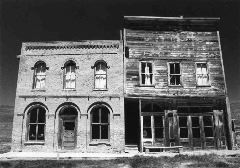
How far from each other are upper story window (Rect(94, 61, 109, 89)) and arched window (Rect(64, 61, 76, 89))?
1605 mm

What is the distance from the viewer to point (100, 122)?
18.5m

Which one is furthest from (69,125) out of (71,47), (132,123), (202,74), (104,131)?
(202,74)

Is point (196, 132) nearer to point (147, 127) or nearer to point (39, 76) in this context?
point (147, 127)

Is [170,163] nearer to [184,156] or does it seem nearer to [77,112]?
[184,156]

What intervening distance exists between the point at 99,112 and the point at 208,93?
7922 millimetres

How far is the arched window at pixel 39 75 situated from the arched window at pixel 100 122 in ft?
14.3

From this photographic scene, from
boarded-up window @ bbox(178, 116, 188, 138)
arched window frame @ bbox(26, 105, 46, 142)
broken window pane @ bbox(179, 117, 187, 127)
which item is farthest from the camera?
broken window pane @ bbox(179, 117, 187, 127)

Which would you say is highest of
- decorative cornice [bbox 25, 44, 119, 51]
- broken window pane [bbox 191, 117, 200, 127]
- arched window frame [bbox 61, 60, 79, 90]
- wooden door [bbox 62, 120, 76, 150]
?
decorative cornice [bbox 25, 44, 119, 51]

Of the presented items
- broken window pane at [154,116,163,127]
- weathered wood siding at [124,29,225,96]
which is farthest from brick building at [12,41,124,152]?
broken window pane at [154,116,163,127]

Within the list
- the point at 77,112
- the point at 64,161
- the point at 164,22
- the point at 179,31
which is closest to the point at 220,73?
the point at 179,31

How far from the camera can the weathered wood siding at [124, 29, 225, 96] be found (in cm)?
1908

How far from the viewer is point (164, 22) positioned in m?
20.3

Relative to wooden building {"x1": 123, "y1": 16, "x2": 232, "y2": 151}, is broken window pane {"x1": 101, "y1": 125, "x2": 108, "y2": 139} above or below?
below

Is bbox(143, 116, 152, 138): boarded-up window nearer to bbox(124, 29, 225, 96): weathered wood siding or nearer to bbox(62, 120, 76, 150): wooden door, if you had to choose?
bbox(124, 29, 225, 96): weathered wood siding
